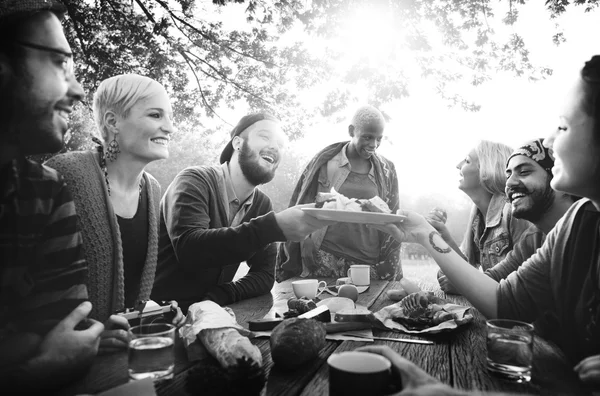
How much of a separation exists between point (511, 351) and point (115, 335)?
151 cm

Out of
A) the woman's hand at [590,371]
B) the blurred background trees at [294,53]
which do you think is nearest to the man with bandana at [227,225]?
the woman's hand at [590,371]

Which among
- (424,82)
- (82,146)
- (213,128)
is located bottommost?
(82,146)

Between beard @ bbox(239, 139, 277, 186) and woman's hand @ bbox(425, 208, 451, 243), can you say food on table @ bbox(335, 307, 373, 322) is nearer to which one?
woman's hand @ bbox(425, 208, 451, 243)

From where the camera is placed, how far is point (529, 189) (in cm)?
258

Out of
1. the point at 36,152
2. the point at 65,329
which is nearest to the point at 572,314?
the point at 65,329

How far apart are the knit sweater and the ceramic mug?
1500 millimetres

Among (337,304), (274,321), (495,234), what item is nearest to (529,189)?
(495,234)

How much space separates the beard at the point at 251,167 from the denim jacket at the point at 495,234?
2122 millimetres

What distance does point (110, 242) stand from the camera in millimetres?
2119

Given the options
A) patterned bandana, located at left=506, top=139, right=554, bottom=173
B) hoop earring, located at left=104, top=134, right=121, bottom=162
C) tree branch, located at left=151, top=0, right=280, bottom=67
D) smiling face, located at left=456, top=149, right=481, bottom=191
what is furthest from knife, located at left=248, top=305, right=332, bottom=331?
tree branch, located at left=151, top=0, right=280, bottom=67

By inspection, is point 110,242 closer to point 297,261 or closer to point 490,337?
point 490,337

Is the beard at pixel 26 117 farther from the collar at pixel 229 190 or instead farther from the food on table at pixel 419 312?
the collar at pixel 229 190

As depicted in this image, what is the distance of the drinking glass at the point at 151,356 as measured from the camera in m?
1.23

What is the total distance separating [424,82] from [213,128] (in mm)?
5573
